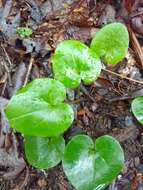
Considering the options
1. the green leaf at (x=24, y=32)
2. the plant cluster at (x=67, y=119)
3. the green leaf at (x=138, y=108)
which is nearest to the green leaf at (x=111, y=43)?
the plant cluster at (x=67, y=119)

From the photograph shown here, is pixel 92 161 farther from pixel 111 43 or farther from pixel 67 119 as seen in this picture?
pixel 111 43

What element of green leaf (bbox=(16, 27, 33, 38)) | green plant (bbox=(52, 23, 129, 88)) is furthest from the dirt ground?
green plant (bbox=(52, 23, 129, 88))

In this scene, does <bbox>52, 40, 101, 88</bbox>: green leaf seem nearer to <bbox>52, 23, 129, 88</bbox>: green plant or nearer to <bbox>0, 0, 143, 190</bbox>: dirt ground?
<bbox>52, 23, 129, 88</bbox>: green plant

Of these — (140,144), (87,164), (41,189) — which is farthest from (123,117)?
(41,189)

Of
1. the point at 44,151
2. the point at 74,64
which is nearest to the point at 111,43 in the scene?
the point at 74,64

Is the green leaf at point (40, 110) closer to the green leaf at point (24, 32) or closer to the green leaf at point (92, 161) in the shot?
the green leaf at point (92, 161)


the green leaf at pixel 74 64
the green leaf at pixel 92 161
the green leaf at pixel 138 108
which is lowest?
the green leaf at pixel 92 161

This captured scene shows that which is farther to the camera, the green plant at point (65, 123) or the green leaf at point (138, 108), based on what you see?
the green leaf at point (138, 108)
